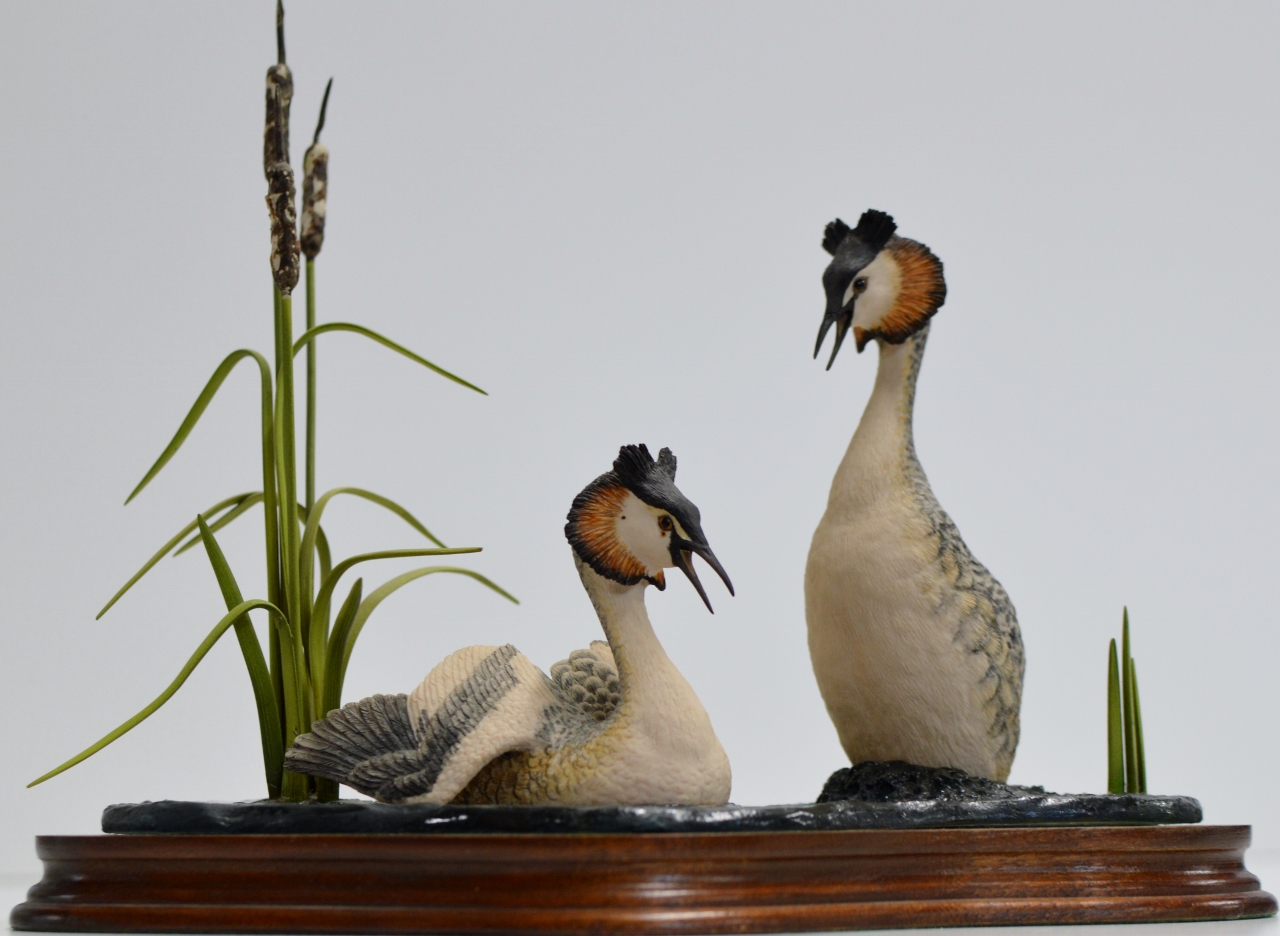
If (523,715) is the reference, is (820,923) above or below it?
below

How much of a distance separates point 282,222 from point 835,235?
26.8 inches

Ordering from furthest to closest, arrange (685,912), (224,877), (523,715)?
(523,715) → (224,877) → (685,912)

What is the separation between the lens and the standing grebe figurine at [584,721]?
1.59 m

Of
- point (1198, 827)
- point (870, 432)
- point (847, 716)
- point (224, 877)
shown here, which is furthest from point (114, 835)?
point (1198, 827)

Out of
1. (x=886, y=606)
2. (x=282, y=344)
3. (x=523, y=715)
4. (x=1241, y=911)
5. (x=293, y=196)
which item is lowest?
(x=1241, y=911)

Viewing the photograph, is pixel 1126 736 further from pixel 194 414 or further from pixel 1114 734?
pixel 194 414

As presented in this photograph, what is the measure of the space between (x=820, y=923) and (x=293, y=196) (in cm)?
105

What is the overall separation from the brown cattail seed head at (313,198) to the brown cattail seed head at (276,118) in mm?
59

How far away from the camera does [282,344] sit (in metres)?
1.87

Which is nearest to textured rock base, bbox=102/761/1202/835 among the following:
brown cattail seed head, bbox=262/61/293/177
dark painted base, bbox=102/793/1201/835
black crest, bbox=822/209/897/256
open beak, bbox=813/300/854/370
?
dark painted base, bbox=102/793/1201/835

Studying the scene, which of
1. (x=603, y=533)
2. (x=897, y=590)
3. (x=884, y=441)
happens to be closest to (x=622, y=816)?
(x=603, y=533)

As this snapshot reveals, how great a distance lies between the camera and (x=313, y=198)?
1.93m

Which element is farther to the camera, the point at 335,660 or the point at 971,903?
the point at 335,660

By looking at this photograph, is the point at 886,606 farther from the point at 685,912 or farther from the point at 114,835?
the point at 114,835
